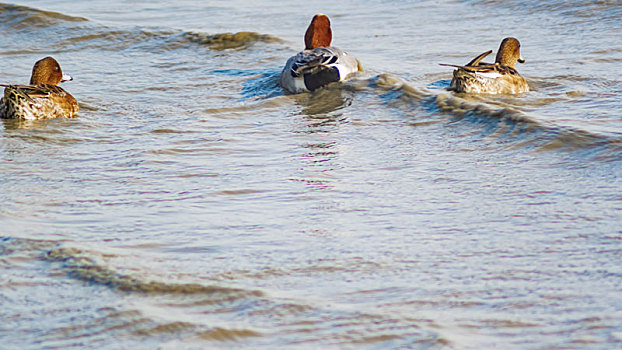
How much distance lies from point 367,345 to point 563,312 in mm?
950

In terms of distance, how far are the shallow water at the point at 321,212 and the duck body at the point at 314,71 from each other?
241mm

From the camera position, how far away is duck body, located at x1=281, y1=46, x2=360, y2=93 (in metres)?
11.1

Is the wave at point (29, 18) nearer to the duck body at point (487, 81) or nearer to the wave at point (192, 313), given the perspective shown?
the duck body at point (487, 81)

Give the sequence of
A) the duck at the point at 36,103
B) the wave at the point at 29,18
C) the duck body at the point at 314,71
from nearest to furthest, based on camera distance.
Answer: the duck at the point at 36,103 < the duck body at the point at 314,71 < the wave at the point at 29,18

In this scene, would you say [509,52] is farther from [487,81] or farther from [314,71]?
[314,71]

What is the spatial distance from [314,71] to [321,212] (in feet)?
18.7

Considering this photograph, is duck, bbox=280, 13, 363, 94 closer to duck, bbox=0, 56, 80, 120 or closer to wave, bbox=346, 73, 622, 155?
wave, bbox=346, 73, 622, 155

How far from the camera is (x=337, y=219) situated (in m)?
5.46

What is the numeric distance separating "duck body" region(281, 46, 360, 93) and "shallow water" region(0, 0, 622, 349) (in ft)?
0.79

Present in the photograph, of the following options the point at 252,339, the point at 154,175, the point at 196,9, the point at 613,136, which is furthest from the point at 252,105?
the point at 196,9

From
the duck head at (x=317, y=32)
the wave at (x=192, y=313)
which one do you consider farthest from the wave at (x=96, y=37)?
the wave at (x=192, y=313)

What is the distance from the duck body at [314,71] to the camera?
11055 mm

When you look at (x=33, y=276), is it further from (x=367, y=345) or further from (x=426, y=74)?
(x=426, y=74)

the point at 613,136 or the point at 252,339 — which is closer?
the point at 252,339
